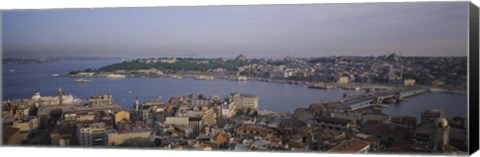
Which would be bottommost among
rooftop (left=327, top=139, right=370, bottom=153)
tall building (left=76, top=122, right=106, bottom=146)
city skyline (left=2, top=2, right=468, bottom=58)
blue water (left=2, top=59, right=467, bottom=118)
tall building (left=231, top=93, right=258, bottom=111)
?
rooftop (left=327, top=139, right=370, bottom=153)

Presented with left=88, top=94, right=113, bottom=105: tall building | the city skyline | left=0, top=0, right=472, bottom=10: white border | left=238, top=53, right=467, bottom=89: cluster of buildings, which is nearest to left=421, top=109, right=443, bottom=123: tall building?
left=238, top=53, right=467, bottom=89: cluster of buildings

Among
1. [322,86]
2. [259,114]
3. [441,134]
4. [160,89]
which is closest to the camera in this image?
[441,134]

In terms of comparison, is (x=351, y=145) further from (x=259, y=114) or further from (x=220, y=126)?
(x=220, y=126)

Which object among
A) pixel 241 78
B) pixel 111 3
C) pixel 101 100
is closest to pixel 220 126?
pixel 241 78

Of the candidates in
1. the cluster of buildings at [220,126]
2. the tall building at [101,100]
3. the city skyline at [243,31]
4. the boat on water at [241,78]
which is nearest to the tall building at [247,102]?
the cluster of buildings at [220,126]

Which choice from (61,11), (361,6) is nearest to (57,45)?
(61,11)

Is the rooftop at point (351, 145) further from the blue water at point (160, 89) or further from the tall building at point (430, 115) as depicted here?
the tall building at point (430, 115)

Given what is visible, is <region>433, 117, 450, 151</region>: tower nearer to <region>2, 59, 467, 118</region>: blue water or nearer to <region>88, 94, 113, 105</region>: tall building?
<region>2, 59, 467, 118</region>: blue water
